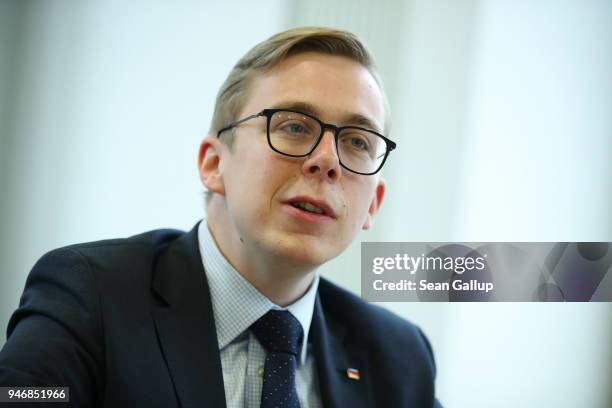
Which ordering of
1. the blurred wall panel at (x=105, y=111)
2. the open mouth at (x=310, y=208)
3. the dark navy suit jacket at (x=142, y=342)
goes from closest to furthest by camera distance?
1. the dark navy suit jacket at (x=142, y=342)
2. the open mouth at (x=310, y=208)
3. the blurred wall panel at (x=105, y=111)

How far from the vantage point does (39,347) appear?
3.66ft

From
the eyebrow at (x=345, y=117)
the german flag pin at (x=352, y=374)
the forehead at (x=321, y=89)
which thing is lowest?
the german flag pin at (x=352, y=374)

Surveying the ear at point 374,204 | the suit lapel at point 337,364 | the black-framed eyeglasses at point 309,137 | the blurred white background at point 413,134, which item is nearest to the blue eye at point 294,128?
the black-framed eyeglasses at point 309,137

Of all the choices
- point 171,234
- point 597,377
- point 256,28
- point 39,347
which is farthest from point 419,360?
point 256,28

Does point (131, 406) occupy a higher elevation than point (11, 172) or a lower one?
lower

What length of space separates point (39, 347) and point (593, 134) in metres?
1.91

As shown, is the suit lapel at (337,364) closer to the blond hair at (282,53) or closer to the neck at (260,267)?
the neck at (260,267)

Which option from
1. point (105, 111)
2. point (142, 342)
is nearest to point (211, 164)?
point (142, 342)

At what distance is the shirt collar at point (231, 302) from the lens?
1389 mm

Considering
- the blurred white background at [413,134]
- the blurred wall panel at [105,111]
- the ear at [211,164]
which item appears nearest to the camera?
the ear at [211,164]

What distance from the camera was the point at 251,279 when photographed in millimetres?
1487

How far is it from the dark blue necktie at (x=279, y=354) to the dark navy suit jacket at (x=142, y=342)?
12 centimetres

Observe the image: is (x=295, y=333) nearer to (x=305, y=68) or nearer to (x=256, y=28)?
(x=305, y=68)

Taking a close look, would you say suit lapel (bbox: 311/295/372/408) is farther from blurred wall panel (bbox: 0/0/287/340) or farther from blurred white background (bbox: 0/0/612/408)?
blurred wall panel (bbox: 0/0/287/340)
